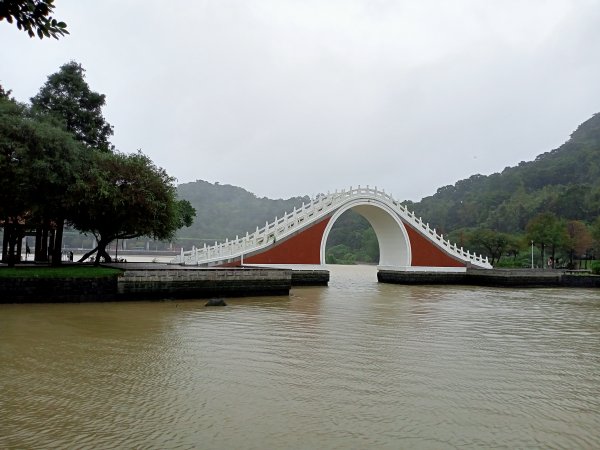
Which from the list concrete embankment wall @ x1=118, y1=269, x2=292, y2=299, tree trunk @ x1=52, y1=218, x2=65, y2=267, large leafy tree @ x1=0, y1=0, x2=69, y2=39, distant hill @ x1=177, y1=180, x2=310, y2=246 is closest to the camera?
large leafy tree @ x1=0, y1=0, x2=69, y2=39

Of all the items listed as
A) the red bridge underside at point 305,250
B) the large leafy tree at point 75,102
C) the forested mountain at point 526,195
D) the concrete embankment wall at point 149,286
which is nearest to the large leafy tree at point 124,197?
the concrete embankment wall at point 149,286

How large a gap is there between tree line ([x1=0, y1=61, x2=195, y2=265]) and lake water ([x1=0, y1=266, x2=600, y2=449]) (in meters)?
5.63

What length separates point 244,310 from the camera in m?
15.1

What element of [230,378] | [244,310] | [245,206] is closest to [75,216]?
[244,310]

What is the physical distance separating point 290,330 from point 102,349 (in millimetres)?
4141

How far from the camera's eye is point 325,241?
92.6ft

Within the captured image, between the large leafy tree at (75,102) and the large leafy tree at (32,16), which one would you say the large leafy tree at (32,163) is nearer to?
the large leafy tree at (75,102)

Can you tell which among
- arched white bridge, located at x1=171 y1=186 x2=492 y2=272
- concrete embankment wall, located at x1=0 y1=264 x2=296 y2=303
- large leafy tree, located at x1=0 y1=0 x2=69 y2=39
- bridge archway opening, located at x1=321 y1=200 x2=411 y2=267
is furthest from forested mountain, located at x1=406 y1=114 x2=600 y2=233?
large leafy tree, located at x1=0 y1=0 x2=69 y2=39

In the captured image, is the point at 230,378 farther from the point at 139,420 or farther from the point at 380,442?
the point at 380,442

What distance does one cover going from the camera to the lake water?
194 inches

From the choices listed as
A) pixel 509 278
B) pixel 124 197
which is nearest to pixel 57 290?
pixel 124 197

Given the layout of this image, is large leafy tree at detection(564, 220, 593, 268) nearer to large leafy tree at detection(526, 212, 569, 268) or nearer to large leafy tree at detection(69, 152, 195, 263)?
large leafy tree at detection(526, 212, 569, 268)

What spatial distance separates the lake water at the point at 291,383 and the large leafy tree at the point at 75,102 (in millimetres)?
12645

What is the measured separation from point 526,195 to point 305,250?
55.9 meters
